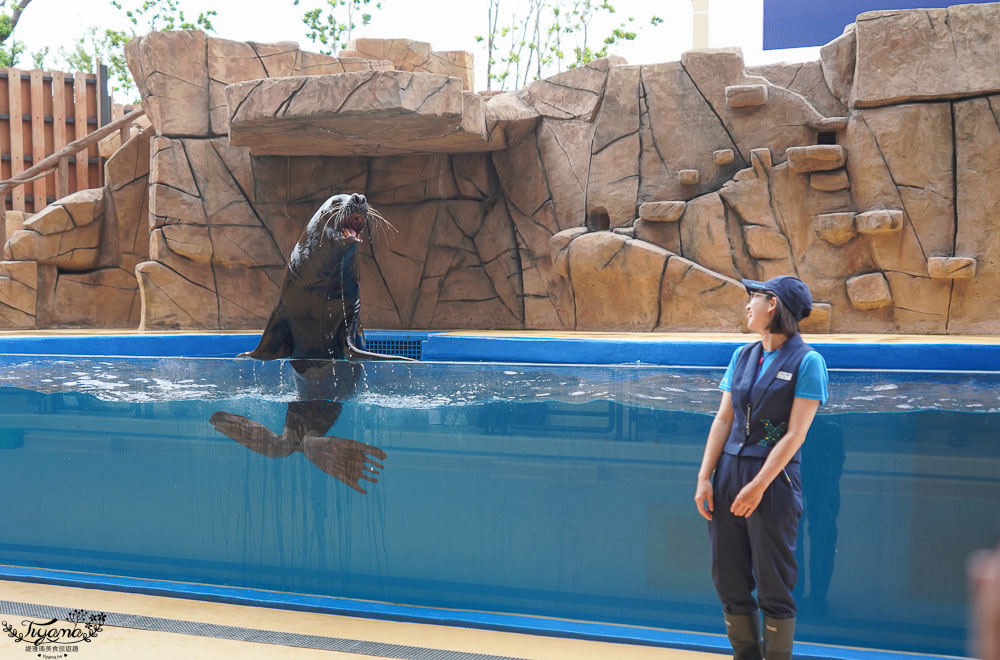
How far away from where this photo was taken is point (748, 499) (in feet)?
7.35

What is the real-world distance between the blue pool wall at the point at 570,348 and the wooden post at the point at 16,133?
6.52 metres

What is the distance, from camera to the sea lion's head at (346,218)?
5.67 metres

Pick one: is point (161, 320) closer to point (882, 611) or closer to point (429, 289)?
point (429, 289)

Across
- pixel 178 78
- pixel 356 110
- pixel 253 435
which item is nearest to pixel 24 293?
pixel 178 78

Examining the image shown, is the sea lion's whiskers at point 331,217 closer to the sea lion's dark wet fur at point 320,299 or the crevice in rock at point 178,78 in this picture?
the sea lion's dark wet fur at point 320,299

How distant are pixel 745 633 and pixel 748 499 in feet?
1.33

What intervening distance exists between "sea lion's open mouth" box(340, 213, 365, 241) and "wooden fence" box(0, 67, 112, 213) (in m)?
8.97

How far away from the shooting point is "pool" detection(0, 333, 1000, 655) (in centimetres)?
303

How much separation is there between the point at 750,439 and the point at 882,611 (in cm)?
117

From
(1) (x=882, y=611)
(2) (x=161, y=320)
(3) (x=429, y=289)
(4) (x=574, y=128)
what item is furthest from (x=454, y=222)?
(1) (x=882, y=611)

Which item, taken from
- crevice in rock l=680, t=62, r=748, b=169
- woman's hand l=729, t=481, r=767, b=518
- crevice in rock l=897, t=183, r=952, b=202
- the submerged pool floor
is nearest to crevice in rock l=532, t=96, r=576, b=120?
crevice in rock l=680, t=62, r=748, b=169

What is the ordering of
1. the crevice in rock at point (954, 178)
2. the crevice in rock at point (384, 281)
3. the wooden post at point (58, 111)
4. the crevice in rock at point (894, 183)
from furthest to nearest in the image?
the wooden post at point (58, 111) < the crevice in rock at point (384, 281) < the crevice in rock at point (894, 183) < the crevice in rock at point (954, 178)

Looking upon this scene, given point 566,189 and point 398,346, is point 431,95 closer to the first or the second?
point 566,189

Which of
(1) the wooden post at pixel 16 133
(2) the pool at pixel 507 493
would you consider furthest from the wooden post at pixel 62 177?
(2) the pool at pixel 507 493
